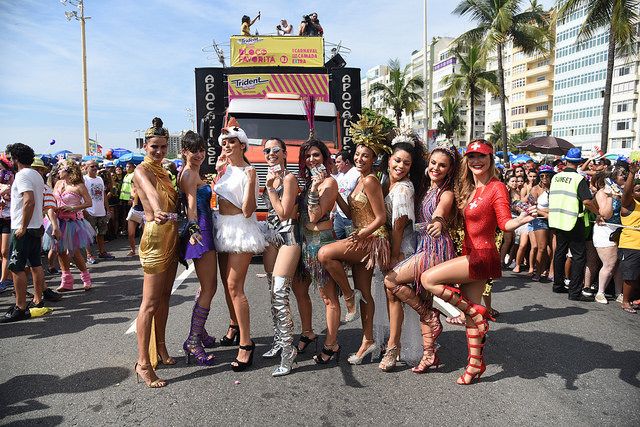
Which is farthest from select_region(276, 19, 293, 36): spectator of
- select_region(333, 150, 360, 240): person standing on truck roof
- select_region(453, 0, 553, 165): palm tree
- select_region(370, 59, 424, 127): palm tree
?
select_region(370, 59, 424, 127): palm tree

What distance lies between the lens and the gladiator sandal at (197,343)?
13.4ft

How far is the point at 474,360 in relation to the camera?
12.2ft

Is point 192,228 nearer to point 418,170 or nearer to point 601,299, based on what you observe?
point 418,170

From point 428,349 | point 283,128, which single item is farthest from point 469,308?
point 283,128

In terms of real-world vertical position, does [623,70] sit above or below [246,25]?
above

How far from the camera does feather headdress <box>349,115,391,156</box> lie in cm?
406

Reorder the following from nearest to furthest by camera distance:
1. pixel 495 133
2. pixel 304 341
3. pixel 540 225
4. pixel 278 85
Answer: pixel 304 341, pixel 540 225, pixel 278 85, pixel 495 133

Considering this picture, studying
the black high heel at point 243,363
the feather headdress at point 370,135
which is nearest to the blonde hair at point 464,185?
the feather headdress at point 370,135

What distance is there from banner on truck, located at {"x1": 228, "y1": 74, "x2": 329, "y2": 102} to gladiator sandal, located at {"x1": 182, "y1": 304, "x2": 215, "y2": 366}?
7.10m

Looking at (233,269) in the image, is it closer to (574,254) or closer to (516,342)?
(516,342)

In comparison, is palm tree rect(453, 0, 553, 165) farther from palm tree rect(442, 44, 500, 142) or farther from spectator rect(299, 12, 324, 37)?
spectator rect(299, 12, 324, 37)

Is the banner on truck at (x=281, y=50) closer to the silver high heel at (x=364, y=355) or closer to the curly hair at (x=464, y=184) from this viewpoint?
the curly hair at (x=464, y=184)

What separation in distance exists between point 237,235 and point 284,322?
2.72ft

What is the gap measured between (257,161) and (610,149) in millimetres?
53792
